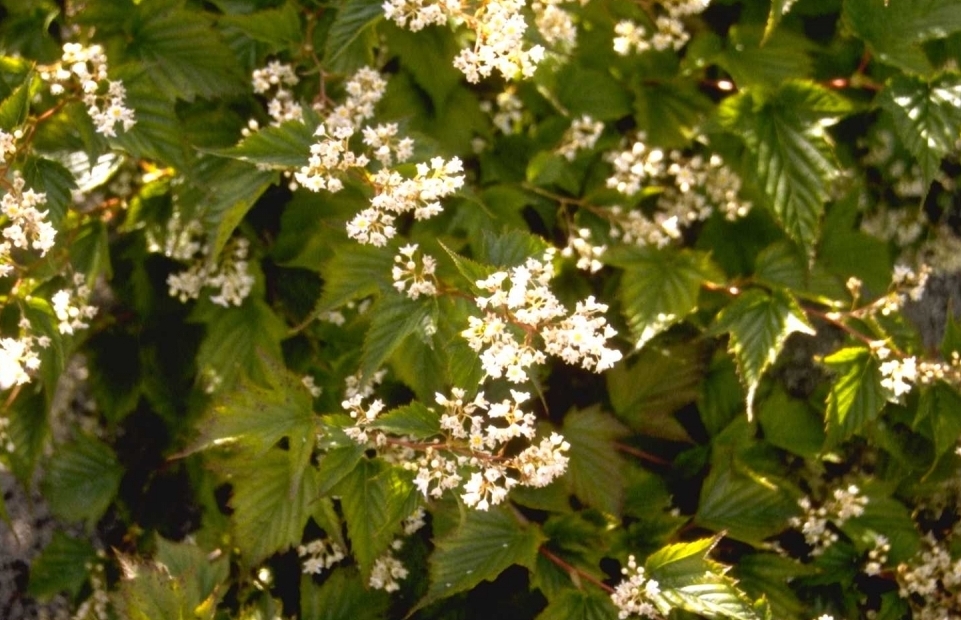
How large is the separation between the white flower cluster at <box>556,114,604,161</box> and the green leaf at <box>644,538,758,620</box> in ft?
2.94

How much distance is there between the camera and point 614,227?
214cm

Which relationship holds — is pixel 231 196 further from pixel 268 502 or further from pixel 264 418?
pixel 268 502

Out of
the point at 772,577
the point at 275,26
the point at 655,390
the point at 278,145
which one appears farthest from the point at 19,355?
the point at 772,577

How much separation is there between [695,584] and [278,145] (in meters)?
1.01

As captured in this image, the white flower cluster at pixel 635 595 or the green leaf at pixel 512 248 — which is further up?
the green leaf at pixel 512 248

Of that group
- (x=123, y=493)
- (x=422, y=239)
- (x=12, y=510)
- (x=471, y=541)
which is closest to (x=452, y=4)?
(x=422, y=239)

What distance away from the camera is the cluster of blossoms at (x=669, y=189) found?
2.09 meters

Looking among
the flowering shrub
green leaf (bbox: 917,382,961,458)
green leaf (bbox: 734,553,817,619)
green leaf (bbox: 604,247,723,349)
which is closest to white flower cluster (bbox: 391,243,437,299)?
the flowering shrub

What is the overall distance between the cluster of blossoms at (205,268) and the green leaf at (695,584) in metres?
1.00

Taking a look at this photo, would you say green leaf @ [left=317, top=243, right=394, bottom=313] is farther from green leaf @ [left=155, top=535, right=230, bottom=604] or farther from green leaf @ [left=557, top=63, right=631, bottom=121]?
green leaf @ [left=557, top=63, right=631, bottom=121]

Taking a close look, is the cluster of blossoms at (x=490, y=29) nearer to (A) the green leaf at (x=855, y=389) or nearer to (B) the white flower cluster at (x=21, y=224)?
(B) the white flower cluster at (x=21, y=224)

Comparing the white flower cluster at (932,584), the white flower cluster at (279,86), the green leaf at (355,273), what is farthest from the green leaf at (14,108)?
the white flower cluster at (932,584)

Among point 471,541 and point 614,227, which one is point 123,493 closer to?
point 471,541

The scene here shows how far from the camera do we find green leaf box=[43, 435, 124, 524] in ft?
7.36
